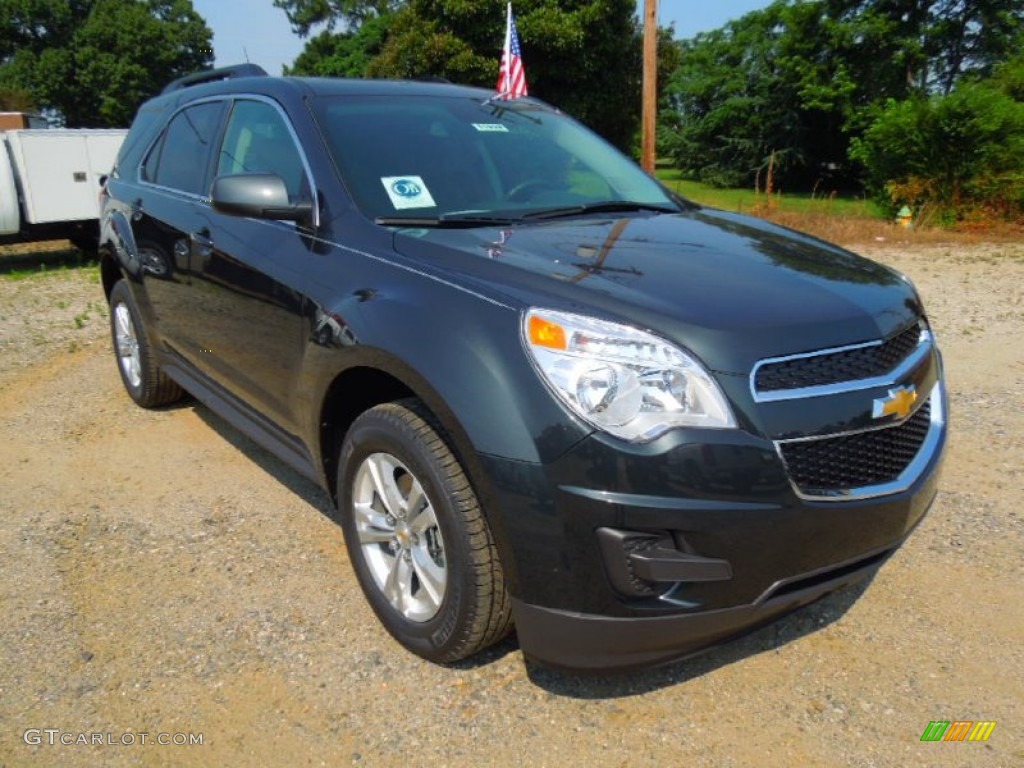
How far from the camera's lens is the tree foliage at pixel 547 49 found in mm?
22047

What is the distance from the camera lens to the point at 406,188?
9.86ft

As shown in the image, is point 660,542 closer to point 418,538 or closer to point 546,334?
point 546,334

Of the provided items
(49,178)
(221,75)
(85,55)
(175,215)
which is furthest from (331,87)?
(85,55)

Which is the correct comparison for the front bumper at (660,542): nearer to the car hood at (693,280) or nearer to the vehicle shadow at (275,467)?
the car hood at (693,280)

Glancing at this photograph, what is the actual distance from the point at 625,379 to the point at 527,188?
1450mm

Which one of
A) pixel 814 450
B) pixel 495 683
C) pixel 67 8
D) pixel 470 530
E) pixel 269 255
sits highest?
pixel 67 8

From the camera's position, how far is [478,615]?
2336mm

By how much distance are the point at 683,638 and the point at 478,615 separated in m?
0.57

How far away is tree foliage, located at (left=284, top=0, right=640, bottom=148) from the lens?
22.0 m

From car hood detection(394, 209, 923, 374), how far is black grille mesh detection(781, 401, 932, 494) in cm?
25

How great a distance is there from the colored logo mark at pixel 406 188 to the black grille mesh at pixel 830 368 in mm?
1465

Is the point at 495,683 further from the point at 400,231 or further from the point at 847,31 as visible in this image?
the point at 847,31

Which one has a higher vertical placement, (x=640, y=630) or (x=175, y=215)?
(x=175, y=215)

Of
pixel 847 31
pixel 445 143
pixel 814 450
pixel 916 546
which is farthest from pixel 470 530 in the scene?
pixel 847 31
